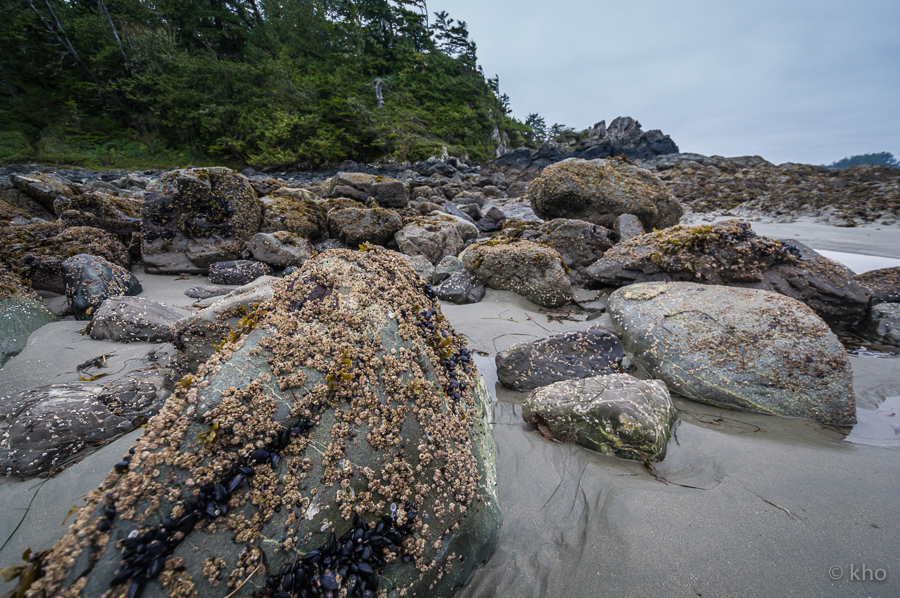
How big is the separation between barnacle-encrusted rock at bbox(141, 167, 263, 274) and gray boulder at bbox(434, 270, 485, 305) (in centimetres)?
455

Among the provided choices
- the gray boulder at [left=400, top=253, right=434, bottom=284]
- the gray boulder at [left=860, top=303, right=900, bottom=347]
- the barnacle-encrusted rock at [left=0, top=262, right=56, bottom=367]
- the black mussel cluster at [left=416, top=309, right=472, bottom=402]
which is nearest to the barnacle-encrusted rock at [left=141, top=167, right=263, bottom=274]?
the barnacle-encrusted rock at [left=0, top=262, right=56, bottom=367]

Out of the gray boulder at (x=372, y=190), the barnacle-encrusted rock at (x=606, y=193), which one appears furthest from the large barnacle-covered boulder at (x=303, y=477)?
the gray boulder at (x=372, y=190)

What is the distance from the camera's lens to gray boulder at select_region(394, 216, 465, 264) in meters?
7.68

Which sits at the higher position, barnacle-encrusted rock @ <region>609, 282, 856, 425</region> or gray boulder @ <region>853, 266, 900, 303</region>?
gray boulder @ <region>853, 266, 900, 303</region>

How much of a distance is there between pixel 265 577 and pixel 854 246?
1293 centimetres

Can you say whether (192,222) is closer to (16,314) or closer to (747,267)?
(16,314)

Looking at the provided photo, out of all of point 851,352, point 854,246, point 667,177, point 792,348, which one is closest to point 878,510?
point 792,348

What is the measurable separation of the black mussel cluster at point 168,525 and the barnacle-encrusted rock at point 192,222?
21.7 ft

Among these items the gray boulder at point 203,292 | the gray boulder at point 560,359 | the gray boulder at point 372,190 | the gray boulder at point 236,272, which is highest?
the gray boulder at point 372,190

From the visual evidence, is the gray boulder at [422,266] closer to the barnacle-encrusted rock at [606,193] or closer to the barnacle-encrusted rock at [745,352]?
the barnacle-encrusted rock at [745,352]

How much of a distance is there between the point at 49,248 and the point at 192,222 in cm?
198

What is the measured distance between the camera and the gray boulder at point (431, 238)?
25.2ft

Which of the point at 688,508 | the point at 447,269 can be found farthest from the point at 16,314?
the point at 688,508

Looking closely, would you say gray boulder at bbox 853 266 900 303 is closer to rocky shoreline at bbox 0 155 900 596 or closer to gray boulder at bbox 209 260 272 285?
rocky shoreline at bbox 0 155 900 596
